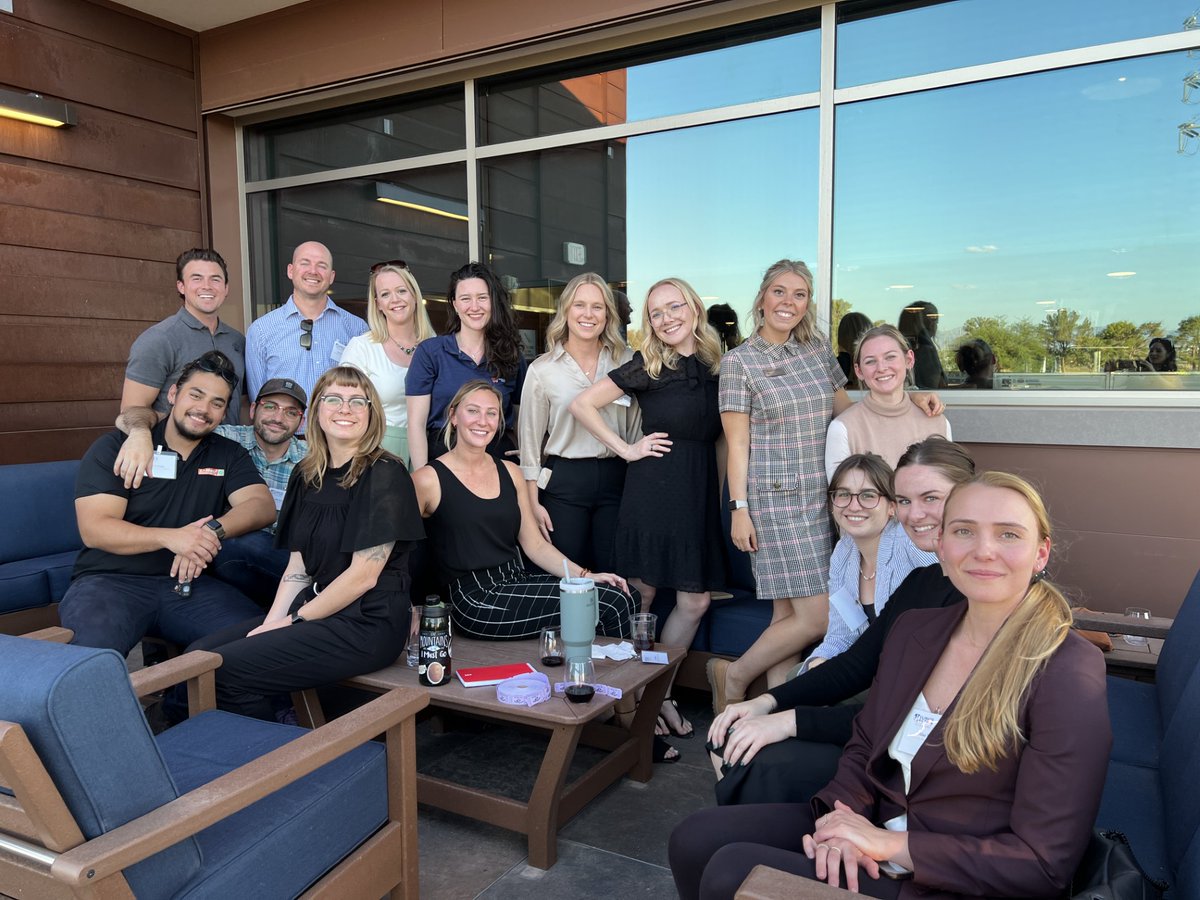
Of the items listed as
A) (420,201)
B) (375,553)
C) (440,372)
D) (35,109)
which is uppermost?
(35,109)

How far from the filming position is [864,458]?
7.89 ft

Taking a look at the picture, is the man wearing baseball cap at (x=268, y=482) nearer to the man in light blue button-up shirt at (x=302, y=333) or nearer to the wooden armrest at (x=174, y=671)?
the man in light blue button-up shirt at (x=302, y=333)

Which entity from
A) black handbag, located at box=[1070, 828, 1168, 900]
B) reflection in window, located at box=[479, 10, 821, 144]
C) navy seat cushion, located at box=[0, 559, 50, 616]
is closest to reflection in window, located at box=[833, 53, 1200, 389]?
reflection in window, located at box=[479, 10, 821, 144]

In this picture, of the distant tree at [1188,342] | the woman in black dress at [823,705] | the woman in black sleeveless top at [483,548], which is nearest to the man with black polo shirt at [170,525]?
the woman in black sleeveless top at [483,548]

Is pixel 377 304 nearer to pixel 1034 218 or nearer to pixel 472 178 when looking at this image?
pixel 472 178

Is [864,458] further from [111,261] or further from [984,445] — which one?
[111,261]

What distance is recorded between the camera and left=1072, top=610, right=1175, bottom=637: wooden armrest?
2.69 m

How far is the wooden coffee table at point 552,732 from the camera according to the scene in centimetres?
224

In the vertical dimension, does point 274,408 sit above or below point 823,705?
above

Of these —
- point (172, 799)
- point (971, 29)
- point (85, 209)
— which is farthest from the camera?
point (85, 209)

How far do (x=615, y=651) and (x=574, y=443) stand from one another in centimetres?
94

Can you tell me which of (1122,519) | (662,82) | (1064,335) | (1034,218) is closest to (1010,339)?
(1064,335)

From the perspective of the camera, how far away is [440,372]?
133 inches

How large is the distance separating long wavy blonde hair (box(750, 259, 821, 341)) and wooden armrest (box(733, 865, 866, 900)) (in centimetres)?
212
